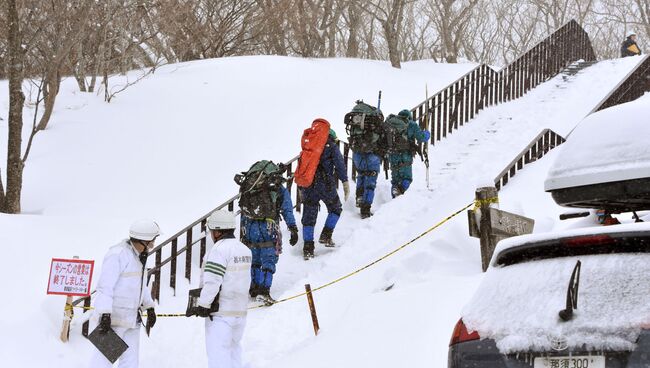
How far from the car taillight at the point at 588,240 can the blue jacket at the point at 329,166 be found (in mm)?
7622

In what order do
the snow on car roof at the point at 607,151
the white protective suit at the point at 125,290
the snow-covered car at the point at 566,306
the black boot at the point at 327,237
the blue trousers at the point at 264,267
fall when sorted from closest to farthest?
the snow-covered car at the point at 566,306
the snow on car roof at the point at 607,151
the white protective suit at the point at 125,290
the blue trousers at the point at 264,267
the black boot at the point at 327,237

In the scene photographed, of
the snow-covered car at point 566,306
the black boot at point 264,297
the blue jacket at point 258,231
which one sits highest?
the snow-covered car at point 566,306

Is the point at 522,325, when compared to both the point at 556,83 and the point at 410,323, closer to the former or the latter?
the point at 410,323

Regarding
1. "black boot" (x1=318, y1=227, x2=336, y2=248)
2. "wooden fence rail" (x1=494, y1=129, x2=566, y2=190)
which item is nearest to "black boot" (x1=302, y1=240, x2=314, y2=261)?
"black boot" (x1=318, y1=227, x2=336, y2=248)

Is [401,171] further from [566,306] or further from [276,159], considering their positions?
[566,306]

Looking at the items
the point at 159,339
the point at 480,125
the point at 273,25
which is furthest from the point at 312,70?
the point at 159,339

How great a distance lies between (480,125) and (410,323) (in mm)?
11516

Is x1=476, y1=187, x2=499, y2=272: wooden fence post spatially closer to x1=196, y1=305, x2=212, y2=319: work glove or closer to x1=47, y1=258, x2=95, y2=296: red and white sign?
x1=196, y1=305, x2=212, y2=319: work glove

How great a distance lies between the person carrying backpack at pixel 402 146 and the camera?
1229 cm

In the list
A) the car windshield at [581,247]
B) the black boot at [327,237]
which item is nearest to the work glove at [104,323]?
the car windshield at [581,247]

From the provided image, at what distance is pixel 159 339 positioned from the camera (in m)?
8.88

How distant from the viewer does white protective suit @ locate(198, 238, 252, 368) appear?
6875 millimetres

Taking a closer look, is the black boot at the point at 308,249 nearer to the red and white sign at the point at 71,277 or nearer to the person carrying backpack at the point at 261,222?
the person carrying backpack at the point at 261,222

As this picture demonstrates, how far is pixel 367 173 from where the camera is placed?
1174 cm
